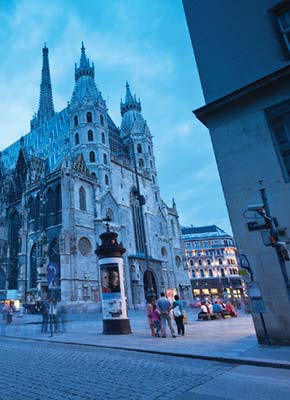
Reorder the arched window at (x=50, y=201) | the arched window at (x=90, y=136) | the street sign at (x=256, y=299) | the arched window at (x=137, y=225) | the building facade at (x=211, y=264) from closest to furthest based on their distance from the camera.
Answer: the street sign at (x=256, y=299), the arched window at (x=50, y=201), the arched window at (x=90, y=136), the arched window at (x=137, y=225), the building facade at (x=211, y=264)

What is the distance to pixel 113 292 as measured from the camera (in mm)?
14305

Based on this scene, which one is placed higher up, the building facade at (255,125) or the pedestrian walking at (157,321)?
the building facade at (255,125)

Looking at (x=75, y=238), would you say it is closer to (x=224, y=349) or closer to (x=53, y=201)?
(x=53, y=201)

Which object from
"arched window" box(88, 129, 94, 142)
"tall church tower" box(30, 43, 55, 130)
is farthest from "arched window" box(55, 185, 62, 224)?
"tall church tower" box(30, 43, 55, 130)

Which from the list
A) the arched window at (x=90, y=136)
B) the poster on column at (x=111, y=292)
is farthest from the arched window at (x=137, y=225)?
the poster on column at (x=111, y=292)

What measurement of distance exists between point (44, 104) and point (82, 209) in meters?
53.7

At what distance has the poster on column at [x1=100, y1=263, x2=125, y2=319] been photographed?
1408 cm

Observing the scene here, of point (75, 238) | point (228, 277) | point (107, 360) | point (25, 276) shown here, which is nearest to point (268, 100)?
point (107, 360)

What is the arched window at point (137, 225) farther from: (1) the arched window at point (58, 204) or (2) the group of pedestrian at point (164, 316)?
(2) the group of pedestrian at point (164, 316)

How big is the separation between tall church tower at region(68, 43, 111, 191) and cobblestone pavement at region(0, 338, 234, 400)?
36201 millimetres

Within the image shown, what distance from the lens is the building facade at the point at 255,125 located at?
29.1 feet

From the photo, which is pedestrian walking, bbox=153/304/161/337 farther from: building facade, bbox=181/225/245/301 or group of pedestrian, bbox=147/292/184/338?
building facade, bbox=181/225/245/301

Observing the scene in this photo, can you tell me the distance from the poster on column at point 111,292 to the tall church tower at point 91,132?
29.8 meters

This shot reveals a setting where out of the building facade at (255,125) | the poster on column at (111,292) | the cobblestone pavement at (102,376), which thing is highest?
the building facade at (255,125)
